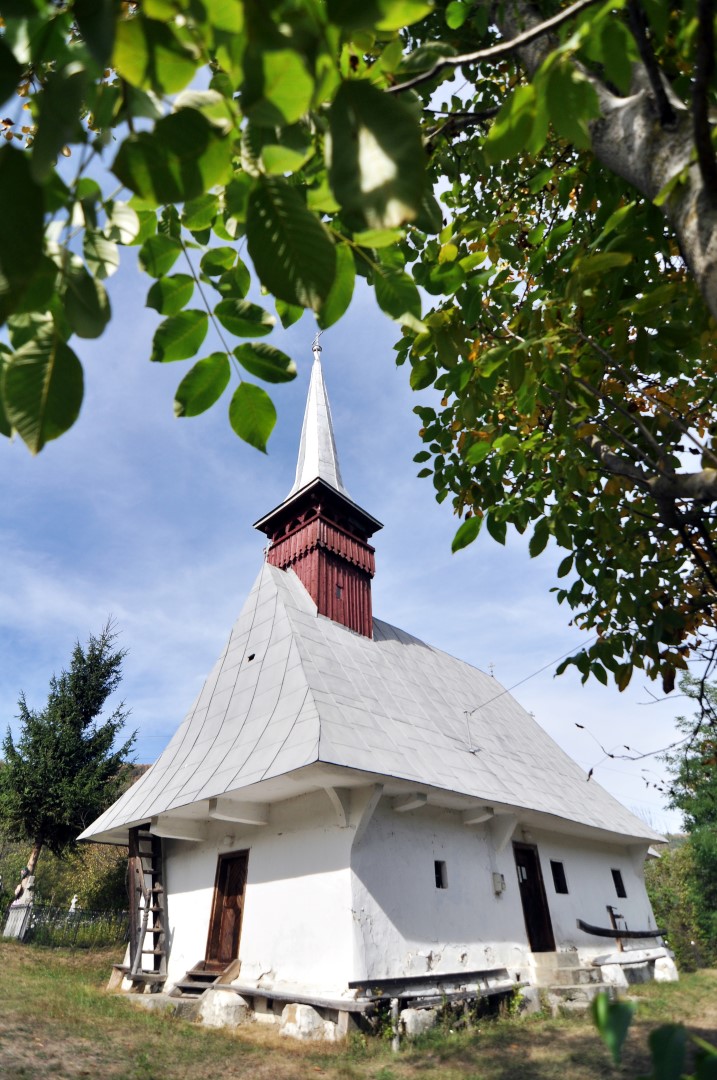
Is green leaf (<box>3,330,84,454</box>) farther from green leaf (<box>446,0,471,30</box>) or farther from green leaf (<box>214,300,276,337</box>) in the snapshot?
green leaf (<box>446,0,471,30</box>)

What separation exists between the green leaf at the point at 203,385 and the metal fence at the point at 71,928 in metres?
15.3

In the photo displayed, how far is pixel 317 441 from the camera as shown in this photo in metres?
15.9

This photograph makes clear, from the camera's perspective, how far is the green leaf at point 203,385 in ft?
3.66

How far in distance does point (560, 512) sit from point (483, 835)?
8.45 m

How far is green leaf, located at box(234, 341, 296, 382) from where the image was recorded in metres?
1.12

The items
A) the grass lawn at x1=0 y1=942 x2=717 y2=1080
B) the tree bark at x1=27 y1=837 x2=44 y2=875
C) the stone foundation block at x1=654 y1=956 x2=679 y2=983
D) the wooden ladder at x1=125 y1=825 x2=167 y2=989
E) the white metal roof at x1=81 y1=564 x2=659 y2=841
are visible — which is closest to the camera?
the grass lawn at x1=0 y1=942 x2=717 y2=1080

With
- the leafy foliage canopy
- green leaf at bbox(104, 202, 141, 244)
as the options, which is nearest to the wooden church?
the leafy foliage canopy

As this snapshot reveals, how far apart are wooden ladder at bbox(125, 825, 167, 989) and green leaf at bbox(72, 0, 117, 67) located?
37.4 ft

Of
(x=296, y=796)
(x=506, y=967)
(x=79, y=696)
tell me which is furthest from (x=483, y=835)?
(x=79, y=696)

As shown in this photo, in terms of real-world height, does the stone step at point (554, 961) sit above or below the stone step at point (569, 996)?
above

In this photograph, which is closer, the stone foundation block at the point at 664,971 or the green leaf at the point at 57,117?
the green leaf at the point at 57,117

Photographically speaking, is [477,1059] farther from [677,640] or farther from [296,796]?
[677,640]

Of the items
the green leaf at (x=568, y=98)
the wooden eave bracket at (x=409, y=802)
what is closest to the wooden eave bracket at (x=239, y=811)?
the wooden eave bracket at (x=409, y=802)

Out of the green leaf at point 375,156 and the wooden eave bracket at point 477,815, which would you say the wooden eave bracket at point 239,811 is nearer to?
the wooden eave bracket at point 477,815
